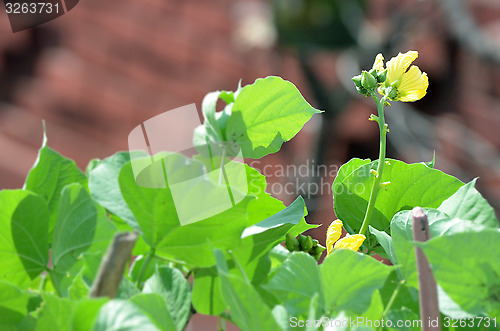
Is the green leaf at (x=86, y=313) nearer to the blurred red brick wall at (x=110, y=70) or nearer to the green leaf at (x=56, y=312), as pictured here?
the green leaf at (x=56, y=312)

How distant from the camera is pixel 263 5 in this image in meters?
1.52

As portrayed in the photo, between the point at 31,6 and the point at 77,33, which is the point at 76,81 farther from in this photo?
the point at 31,6

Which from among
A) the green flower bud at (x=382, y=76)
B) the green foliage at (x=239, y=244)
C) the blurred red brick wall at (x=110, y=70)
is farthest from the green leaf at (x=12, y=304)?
the blurred red brick wall at (x=110, y=70)

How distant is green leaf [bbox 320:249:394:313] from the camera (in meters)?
0.12

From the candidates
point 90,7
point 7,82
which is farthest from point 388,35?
point 7,82

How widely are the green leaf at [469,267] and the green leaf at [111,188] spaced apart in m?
0.07

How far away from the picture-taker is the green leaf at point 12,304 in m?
0.14

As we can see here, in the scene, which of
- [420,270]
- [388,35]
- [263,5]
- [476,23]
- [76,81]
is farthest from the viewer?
[76,81]

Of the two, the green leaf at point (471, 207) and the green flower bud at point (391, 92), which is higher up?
the green flower bud at point (391, 92)

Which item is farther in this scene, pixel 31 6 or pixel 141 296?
pixel 31 6

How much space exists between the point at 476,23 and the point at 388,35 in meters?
0.19

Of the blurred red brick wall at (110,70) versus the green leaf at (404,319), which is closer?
the green leaf at (404,319)

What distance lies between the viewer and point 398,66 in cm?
16

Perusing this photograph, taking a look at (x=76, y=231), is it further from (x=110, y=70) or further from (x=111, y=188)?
Answer: (x=110, y=70)
